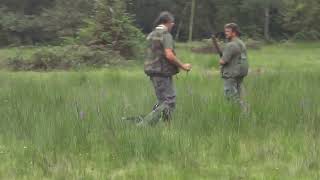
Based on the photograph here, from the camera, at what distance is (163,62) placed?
1012 cm

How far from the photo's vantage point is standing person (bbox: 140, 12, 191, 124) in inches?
391

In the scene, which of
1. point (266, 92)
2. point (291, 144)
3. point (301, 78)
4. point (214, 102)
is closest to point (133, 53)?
point (301, 78)

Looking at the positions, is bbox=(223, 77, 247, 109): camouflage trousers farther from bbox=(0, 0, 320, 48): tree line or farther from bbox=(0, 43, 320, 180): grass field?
bbox=(0, 0, 320, 48): tree line

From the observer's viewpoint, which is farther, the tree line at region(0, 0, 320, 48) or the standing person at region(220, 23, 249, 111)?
the tree line at region(0, 0, 320, 48)

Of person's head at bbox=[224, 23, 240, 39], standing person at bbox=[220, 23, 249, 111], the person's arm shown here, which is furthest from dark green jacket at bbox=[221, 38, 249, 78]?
the person's arm

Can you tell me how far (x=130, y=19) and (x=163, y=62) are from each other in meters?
18.6

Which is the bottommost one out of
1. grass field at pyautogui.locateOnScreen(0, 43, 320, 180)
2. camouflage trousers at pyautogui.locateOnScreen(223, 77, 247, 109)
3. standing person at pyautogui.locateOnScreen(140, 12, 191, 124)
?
camouflage trousers at pyautogui.locateOnScreen(223, 77, 247, 109)

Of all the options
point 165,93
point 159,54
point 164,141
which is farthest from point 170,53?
point 164,141

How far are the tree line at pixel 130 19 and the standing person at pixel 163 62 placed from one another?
1769cm

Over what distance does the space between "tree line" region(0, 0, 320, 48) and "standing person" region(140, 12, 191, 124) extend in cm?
1769

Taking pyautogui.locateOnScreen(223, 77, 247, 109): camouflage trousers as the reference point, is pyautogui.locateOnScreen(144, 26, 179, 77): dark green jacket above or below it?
above

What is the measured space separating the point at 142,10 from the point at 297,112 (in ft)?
216

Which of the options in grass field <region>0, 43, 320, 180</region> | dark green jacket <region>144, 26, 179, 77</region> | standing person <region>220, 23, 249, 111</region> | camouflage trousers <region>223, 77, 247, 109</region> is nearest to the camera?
grass field <region>0, 43, 320, 180</region>

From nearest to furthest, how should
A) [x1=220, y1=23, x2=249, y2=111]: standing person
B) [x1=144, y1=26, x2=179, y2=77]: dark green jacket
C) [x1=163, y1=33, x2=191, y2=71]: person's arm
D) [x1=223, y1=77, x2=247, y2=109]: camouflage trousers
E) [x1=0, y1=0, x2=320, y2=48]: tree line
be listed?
[x1=163, y1=33, x2=191, y2=71]: person's arm
[x1=144, y1=26, x2=179, y2=77]: dark green jacket
[x1=223, y1=77, x2=247, y2=109]: camouflage trousers
[x1=220, y1=23, x2=249, y2=111]: standing person
[x1=0, y1=0, x2=320, y2=48]: tree line
